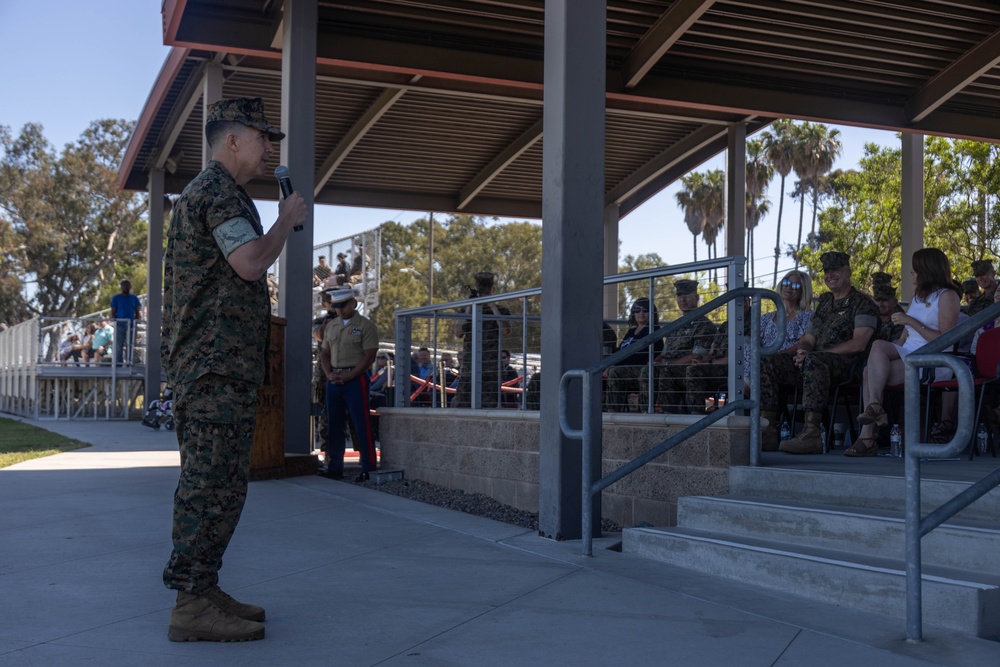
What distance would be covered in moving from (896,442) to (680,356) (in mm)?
1669

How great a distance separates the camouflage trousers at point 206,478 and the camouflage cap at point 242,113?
1.04m

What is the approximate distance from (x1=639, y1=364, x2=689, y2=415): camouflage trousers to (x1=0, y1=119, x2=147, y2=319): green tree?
126ft

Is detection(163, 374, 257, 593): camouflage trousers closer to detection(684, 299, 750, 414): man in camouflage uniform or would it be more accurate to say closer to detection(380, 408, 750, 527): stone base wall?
detection(380, 408, 750, 527): stone base wall

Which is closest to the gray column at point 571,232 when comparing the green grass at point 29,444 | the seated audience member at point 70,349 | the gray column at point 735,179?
the green grass at point 29,444

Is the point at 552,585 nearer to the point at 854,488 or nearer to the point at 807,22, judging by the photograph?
the point at 854,488

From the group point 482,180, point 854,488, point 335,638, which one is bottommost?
point 335,638

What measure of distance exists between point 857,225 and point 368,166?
26.0m

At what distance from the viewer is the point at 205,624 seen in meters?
3.93

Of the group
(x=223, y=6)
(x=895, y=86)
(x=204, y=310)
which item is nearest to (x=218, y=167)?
(x=204, y=310)

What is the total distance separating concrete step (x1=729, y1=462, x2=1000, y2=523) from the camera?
4.89 metres

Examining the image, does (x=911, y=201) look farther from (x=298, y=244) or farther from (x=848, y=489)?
(x=848, y=489)

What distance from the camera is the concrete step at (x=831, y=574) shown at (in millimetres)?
4031

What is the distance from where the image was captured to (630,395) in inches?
331

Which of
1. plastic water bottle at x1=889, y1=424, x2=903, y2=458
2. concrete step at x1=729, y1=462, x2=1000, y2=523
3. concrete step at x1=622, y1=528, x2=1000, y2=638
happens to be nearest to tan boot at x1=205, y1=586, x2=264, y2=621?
concrete step at x1=622, y1=528, x2=1000, y2=638
